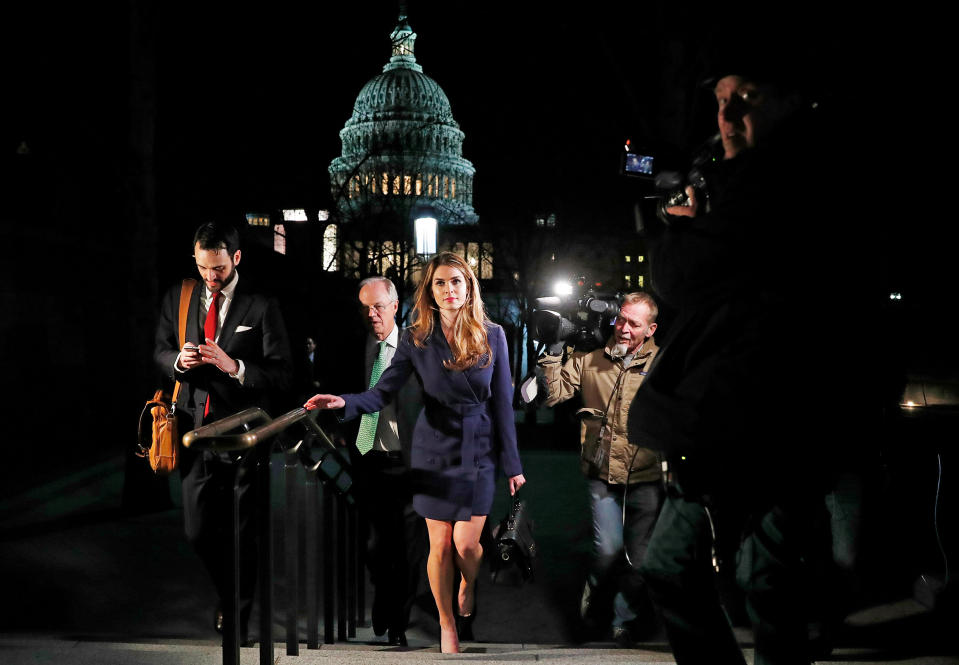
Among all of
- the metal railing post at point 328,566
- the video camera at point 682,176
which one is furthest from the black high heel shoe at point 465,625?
the video camera at point 682,176

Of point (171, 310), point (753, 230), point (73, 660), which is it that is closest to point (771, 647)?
point (753, 230)

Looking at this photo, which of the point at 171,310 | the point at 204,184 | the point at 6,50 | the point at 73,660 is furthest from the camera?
the point at 204,184

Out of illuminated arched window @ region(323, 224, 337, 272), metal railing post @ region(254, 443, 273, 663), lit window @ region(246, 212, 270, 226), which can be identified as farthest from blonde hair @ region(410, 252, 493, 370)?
illuminated arched window @ region(323, 224, 337, 272)

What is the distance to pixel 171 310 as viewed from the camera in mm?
4562

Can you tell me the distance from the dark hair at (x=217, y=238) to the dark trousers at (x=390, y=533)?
143 centimetres

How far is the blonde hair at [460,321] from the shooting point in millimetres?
4312

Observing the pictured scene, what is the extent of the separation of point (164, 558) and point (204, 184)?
9.43m

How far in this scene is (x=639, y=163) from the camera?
2.87 m

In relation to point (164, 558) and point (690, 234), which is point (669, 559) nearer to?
point (690, 234)

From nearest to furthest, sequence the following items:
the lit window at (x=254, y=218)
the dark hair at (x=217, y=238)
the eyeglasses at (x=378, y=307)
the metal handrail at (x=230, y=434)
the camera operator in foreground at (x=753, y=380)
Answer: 1. the camera operator in foreground at (x=753, y=380)
2. the metal handrail at (x=230, y=434)
3. the dark hair at (x=217, y=238)
4. the eyeglasses at (x=378, y=307)
5. the lit window at (x=254, y=218)

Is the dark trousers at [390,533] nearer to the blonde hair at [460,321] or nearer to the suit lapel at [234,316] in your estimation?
the blonde hair at [460,321]

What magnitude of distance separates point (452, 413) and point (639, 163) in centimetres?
187

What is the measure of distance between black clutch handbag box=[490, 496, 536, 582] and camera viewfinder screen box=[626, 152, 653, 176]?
2256 millimetres

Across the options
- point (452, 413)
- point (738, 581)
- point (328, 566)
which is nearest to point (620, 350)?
point (452, 413)
